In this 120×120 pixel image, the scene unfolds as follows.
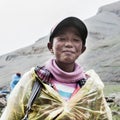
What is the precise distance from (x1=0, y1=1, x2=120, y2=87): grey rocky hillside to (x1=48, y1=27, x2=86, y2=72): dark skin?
1925cm

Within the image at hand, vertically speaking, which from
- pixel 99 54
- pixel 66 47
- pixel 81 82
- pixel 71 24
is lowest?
pixel 99 54

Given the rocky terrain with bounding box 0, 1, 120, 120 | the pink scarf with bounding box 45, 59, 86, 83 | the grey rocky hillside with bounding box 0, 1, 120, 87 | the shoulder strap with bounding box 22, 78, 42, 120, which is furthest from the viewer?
the grey rocky hillside with bounding box 0, 1, 120, 87

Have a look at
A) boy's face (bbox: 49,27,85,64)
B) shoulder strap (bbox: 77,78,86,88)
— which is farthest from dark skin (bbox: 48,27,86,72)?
shoulder strap (bbox: 77,78,86,88)

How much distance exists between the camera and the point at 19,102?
360 cm

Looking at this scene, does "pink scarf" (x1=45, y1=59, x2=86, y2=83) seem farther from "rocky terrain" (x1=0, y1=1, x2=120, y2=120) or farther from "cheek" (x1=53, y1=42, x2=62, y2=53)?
"rocky terrain" (x1=0, y1=1, x2=120, y2=120)

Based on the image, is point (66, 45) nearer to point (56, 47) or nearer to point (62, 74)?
point (56, 47)

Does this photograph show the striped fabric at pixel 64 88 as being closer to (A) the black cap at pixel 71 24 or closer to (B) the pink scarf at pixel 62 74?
(B) the pink scarf at pixel 62 74

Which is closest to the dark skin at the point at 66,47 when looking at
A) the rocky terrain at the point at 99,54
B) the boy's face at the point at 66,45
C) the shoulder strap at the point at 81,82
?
the boy's face at the point at 66,45

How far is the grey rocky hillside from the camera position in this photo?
30.5m

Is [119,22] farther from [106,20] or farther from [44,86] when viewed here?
[44,86]

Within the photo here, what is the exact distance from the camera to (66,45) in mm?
3721

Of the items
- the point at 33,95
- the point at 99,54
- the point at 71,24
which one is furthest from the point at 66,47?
the point at 99,54

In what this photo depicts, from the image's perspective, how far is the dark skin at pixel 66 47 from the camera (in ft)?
12.2

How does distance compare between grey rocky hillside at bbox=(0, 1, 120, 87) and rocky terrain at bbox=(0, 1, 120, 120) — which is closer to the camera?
rocky terrain at bbox=(0, 1, 120, 120)
